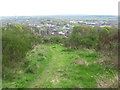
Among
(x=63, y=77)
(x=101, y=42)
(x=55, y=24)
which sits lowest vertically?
(x=63, y=77)

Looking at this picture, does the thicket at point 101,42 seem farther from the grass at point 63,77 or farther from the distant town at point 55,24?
the distant town at point 55,24

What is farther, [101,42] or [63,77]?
[101,42]

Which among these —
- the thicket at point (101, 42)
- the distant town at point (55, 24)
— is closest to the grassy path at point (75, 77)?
the thicket at point (101, 42)

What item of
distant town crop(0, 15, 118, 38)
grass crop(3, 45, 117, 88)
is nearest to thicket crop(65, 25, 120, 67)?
grass crop(3, 45, 117, 88)

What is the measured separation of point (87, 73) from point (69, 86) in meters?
2.20

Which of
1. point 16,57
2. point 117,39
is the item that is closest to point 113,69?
point 117,39

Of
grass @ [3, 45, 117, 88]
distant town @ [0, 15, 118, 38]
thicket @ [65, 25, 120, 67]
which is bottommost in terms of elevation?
grass @ [3, 45, 117, 88]

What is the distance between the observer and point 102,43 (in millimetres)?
14289

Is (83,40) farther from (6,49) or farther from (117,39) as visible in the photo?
(6,49)

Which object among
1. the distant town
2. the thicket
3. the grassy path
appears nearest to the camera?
the grassy path

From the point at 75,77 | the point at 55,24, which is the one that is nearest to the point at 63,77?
the point at 75,77

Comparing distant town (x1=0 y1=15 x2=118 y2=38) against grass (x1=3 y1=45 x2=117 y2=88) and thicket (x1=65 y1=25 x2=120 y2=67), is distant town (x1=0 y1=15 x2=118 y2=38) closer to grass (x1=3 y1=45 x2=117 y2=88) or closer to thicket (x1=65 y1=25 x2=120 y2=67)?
thicket (x1=65 y1=25 x2=120 y2=67)

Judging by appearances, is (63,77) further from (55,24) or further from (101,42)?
(55,24)

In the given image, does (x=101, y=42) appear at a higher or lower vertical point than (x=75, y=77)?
higher
